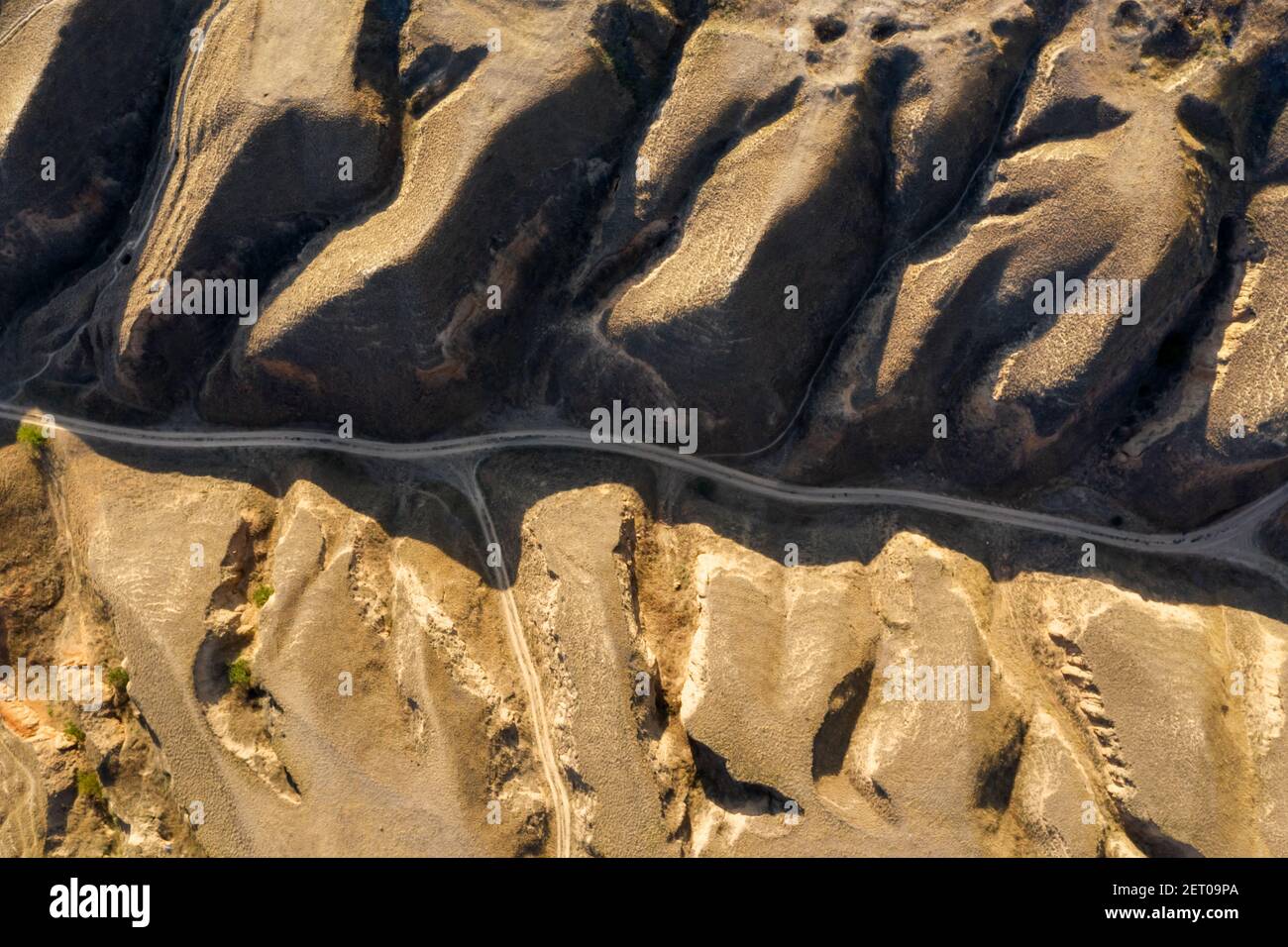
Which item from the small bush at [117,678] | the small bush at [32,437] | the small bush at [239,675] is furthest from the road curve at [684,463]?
the small bush at [117,678]

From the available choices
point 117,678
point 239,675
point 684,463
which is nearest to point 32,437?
point 117,678

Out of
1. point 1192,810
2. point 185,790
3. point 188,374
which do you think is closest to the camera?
point 1192,810

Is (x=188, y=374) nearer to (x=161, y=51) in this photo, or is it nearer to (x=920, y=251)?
(x=161, y=51)

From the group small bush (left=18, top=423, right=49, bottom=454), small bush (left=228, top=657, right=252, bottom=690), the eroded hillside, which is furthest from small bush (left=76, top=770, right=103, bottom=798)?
small bush (left=18, top=423, right=49, bottom=454)

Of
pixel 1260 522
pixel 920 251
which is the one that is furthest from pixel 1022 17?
pixel 1260 522

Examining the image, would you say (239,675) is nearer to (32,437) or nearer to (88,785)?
(88,785)

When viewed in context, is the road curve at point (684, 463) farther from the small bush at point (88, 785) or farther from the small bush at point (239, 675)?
the small bush at point (88, 785)
